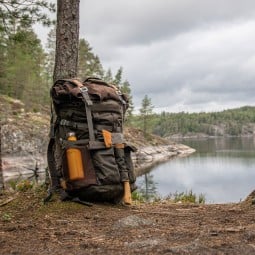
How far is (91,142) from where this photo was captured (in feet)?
15.0

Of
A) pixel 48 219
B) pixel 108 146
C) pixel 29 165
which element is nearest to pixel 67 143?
pixel 108 146

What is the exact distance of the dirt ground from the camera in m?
2.93

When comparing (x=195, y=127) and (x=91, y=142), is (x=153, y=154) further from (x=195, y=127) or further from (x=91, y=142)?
(x=195, y=127)

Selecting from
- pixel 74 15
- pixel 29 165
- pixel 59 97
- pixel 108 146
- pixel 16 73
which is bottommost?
pixel 29 165

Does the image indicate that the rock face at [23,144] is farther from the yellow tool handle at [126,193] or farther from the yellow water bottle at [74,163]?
the yellow water bottle at [74,163]

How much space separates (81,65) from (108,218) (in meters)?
49.5

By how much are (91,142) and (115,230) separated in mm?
1315

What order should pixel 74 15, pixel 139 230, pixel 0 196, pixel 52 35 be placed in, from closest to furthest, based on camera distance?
1. pixel 139 230
2. pixel 74 15
3. pixel 0 196
4. pixel 52 35

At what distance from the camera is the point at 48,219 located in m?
4.07

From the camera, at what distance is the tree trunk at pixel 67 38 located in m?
5.20

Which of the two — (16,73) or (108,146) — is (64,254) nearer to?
(108,146)

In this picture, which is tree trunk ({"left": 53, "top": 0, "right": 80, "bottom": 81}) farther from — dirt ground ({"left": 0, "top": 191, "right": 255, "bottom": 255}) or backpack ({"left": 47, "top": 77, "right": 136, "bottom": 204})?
dirt ground ({"left": 0, "top": 191, "right": 255, "bottom": 255})

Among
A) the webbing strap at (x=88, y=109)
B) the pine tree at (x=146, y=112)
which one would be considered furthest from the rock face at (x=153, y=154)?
the webbing strap at (x=88, y=109)

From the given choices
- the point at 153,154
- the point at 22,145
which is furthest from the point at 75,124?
the point at 153,154
